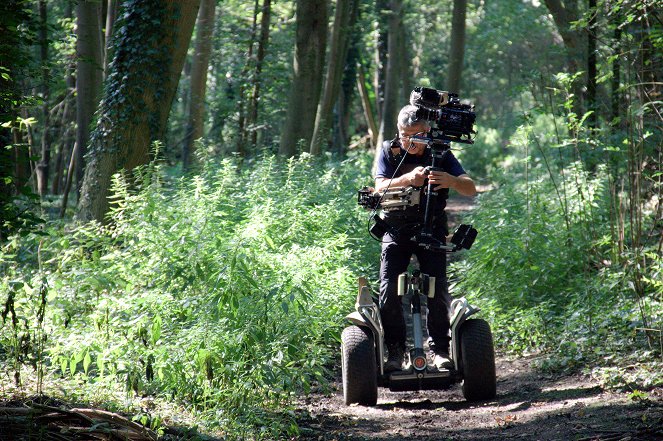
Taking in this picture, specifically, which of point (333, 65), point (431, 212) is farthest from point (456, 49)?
point (431, 212)

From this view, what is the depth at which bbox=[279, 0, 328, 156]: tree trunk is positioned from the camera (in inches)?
702

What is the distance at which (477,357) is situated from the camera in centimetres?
666

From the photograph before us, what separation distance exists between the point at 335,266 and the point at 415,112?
3.12 meters

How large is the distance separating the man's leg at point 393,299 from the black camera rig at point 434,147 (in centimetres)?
27

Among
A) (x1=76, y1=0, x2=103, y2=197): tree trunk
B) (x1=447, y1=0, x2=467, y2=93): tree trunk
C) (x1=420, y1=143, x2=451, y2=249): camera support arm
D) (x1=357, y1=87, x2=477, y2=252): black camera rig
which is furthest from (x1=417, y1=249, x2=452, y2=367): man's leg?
(x1=447, y1=0, x2=467, y2=93): tree trunk

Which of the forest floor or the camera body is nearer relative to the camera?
the forest floor

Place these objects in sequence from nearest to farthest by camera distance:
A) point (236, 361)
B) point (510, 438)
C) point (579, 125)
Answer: point (510, 438) → point (236, 361) → point (579, 125)

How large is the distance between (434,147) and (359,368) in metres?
1.90

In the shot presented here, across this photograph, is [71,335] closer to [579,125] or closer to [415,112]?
[415,112]

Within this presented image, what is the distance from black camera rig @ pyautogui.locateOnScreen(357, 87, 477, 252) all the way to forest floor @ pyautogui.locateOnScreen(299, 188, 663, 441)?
1372mm

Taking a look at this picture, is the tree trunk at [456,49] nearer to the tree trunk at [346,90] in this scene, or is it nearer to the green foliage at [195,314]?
the tree trunk at [346,90]

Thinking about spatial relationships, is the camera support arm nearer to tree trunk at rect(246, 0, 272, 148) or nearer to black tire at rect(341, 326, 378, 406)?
black tire at rect(341, 326, 378, 406)

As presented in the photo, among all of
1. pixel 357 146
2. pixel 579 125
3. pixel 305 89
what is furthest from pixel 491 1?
pixel 579 125

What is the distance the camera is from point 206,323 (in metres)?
6.49
